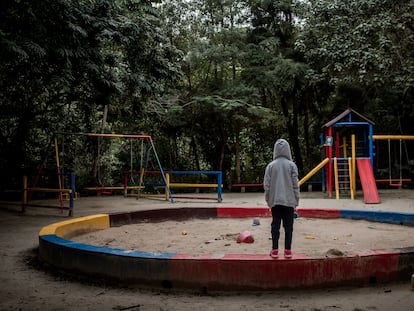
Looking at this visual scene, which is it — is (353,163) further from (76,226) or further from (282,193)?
(282,193)

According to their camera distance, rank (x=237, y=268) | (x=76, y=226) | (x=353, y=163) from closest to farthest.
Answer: (x=237, y=268) → (x=76, y=226) → (x=353, y=163)

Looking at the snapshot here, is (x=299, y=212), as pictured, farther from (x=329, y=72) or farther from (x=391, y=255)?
(x=329, y=72)

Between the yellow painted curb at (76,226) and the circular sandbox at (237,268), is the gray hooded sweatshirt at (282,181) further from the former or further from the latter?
the yellow painted curb at (76,226)

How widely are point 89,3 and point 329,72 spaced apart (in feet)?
29.7

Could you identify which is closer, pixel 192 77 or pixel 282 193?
pixel 282 193

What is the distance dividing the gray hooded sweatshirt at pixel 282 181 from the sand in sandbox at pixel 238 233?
70 cm

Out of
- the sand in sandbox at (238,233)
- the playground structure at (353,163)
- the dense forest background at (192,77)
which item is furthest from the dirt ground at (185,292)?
the playground structure at (353,163)

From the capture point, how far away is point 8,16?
7.61m

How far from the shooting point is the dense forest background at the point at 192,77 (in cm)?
865

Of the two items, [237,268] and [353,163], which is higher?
[353,163]

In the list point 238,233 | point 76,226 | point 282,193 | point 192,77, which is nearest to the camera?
point 282,193

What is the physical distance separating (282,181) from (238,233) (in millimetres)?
2703

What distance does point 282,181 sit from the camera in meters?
4.32

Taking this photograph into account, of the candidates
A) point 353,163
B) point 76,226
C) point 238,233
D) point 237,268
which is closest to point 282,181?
point 237,268
